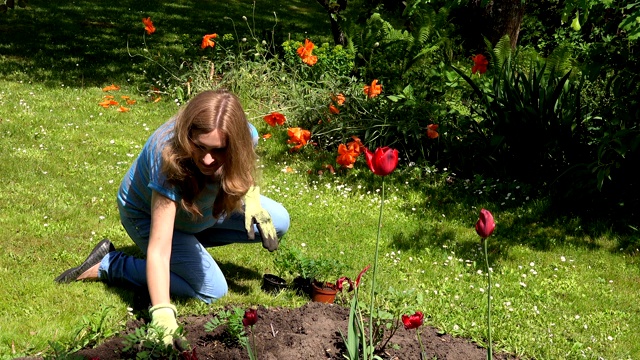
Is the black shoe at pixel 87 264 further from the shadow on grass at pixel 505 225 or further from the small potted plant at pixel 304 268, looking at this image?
the shadow on grass at pixel 505 225

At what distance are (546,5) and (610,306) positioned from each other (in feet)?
22.6

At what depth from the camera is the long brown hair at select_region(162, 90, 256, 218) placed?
3.10m

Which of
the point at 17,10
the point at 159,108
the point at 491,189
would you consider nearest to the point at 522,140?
the point at 491,189

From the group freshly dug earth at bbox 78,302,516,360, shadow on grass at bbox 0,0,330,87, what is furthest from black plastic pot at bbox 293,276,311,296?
shadow on grass at bbox 0,0,330,87

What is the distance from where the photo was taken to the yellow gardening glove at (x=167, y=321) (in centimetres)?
297

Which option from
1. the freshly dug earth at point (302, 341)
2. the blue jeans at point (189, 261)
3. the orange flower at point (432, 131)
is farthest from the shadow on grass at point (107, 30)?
the freshly dug earth at point (302, 341)

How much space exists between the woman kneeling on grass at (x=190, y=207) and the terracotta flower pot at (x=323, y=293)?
31 cm

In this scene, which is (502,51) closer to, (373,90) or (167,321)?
(373,90)

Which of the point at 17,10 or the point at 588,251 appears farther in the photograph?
the point at 17,10

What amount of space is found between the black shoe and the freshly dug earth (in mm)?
623

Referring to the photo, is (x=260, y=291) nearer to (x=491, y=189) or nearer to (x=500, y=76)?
(x=491, y=189)

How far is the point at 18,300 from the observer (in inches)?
142

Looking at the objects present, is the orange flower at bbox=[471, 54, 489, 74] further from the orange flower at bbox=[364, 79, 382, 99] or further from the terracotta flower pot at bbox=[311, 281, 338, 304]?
the terracotta flower pot at bbox=[311, 281, 338, 304]

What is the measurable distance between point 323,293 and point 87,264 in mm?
1235
